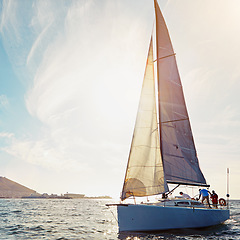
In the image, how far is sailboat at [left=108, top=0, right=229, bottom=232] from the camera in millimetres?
13352

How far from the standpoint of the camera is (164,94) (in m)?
19.1

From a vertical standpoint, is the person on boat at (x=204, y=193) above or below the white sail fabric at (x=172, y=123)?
below

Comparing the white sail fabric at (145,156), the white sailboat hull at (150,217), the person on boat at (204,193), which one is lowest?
the white sailboat hull at (150,217)

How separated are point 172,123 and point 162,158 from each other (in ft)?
11.8

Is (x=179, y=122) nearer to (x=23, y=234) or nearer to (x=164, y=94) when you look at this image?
(x=164, y=94)

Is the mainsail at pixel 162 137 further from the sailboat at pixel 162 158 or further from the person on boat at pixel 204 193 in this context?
the person on boat at pixel 204 193

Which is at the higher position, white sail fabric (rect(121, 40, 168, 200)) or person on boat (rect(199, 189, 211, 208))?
white sail fabric (rect(121, 40, 168, 200))

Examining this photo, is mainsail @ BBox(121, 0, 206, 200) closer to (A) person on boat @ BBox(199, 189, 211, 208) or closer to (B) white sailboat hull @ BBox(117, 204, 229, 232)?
(A) person on boat @ BBox(199, 189, 211, 208)

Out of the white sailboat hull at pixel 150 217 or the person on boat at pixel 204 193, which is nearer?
the white sailboat hull at pixel 150 217

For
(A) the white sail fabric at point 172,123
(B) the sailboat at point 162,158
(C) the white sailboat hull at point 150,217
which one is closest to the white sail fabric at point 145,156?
(B) the sailboat at point 162,158

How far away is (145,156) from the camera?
1488 centimetres

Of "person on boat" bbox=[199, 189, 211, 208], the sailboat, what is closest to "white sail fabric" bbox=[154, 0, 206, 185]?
the sailboat

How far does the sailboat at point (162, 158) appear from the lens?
43.8ft

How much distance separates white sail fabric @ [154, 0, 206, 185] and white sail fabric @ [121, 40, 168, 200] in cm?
195
